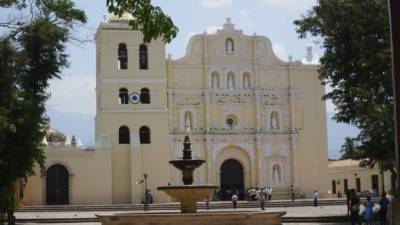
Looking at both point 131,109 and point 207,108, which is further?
point 207,108

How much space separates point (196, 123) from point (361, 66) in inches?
933

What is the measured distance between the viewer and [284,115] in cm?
4869

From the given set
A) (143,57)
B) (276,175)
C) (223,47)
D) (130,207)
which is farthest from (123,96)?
(276,175)

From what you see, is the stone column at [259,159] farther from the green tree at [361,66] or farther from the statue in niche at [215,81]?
the green tree at [361,66]

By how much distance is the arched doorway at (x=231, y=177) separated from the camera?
47031 millimetres

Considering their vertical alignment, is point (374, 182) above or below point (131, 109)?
below

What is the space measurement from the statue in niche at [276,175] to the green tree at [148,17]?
41.6m

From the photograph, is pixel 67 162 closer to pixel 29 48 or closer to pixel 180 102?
pixel 180 102

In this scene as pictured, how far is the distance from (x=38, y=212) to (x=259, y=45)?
1824cm

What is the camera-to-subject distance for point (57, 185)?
4338 centimetres

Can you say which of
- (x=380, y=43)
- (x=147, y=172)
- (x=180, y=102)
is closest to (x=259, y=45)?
(x=180, y=102)

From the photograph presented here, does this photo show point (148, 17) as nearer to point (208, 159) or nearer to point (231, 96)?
point (208, 159)

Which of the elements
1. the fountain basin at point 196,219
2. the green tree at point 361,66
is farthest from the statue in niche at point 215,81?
the fountain basin at point 196,219

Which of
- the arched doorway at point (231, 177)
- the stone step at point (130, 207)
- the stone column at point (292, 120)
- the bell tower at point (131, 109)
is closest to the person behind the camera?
the stone step at point (130, 207)
